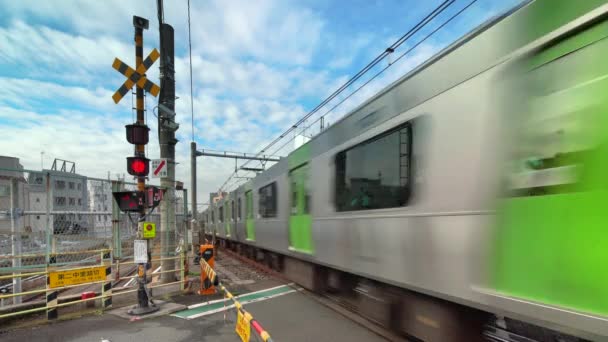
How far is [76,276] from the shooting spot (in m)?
6.09

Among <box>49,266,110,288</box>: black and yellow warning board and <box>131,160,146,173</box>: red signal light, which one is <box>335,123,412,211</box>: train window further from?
<box>49,266,110,288</box>: black and yellow warning board

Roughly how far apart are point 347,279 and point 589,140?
4310mm

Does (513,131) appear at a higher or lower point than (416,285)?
higher

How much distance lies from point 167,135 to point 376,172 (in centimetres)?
618

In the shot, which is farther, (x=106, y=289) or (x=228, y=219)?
(x=228, y=219)

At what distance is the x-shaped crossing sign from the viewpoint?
20.9 ft

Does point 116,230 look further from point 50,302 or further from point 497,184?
point 497,184

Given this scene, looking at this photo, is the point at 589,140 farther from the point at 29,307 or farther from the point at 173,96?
the point at 173,96

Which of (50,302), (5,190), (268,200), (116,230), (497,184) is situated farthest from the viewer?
(268,200)

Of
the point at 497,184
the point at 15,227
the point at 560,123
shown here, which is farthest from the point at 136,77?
the point at 560,123

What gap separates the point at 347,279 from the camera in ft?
19.1

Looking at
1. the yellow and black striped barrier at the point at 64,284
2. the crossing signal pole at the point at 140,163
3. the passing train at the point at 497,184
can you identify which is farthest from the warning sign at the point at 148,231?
the passing train at the point at 497,184

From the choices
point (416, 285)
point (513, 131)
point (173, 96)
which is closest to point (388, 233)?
point (416, 285)

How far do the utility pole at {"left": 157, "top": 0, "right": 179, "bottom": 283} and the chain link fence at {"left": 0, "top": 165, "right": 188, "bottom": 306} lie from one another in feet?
4.46
